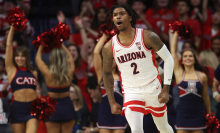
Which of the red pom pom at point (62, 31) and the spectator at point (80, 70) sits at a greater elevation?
the red pom pom at point (62, 31)

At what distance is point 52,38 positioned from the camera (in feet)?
22.6

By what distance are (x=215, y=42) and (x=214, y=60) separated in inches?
18.5

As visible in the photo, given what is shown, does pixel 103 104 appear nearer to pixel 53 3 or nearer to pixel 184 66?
pixel 184 66

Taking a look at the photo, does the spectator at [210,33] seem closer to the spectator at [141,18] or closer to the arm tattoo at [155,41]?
the spectator at [141,18]

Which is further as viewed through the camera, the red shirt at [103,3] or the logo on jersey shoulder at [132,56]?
the red shirt at [103,3]

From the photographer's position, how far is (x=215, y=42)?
8.74m

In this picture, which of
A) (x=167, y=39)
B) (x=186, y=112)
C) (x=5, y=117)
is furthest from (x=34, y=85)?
(x=167, y=39)

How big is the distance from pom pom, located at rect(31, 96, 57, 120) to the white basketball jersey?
226 cm

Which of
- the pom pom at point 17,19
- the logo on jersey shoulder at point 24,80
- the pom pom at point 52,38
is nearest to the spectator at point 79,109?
the pom pom at point 52,38

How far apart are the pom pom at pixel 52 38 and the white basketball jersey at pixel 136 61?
2.30 metres

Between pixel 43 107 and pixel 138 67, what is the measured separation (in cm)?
245

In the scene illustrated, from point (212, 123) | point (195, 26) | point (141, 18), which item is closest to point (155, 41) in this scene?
point (212, 123)

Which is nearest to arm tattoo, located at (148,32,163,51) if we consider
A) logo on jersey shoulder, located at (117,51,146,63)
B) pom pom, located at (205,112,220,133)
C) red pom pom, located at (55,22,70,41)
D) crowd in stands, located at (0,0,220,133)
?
logo on jersey shoulder, located at (117,51,146,63)

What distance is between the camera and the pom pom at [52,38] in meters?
6.87
